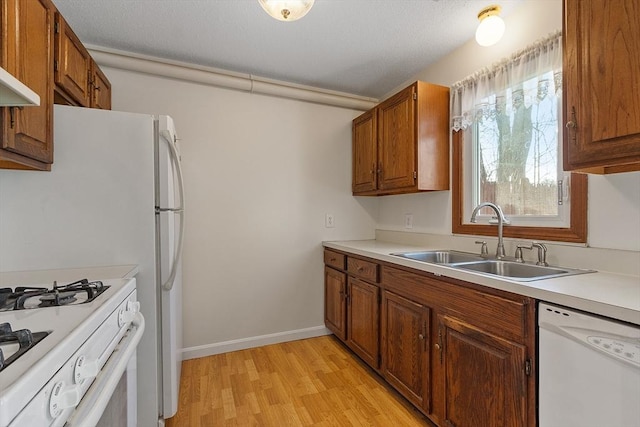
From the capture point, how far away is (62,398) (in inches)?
23.2

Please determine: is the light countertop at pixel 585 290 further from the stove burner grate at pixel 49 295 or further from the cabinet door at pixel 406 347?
the stove burner grate at pixel 49 295

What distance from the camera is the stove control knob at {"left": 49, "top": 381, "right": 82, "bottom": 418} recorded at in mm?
562

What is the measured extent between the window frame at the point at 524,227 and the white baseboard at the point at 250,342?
159 centimetres

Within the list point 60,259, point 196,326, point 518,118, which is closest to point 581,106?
point 518,118

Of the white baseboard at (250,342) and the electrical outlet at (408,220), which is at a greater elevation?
the electrical outlet at (408,220)

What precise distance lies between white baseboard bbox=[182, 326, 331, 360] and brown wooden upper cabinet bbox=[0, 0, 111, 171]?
171 cm

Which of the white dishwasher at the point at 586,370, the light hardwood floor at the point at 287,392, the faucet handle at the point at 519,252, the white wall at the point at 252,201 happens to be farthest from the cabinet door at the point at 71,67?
the faucet handle at the point at 519,252

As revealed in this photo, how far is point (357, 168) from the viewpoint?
2885 millimetres

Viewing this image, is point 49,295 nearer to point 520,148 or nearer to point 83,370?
point 83,370

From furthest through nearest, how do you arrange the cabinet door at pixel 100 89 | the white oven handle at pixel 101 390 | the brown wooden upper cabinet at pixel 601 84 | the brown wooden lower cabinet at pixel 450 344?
the cabinet door at pixel 100 89 < the brown wooden lower cabinet at pixel 450 344 < the brown wooden upper cabinet at pixel 601 84 < the white oven handle at pixel 101 390

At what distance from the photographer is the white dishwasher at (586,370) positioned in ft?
2.75

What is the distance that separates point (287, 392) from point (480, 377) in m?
1.21

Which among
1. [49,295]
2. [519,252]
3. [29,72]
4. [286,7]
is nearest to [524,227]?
[519,252]

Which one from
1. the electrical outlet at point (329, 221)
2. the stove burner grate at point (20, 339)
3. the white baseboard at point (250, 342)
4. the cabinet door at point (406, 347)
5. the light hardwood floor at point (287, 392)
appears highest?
the electrical outlet at point (329, 221)
